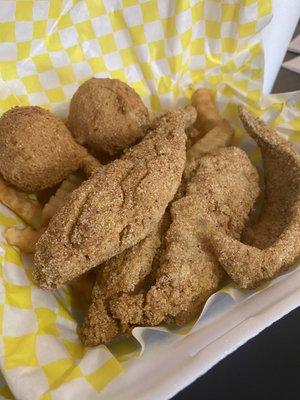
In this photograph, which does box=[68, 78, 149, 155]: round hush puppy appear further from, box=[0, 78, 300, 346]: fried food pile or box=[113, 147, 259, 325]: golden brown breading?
box=[113, 147, 259, 325]: golden brown breading

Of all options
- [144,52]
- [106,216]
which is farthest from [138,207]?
[144,52]

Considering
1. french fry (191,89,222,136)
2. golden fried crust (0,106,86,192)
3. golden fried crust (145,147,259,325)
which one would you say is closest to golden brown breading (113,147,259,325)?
golden fried crust (145,147,259,325)

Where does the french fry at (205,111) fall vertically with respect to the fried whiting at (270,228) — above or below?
above

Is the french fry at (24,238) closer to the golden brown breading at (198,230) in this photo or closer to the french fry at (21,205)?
the french fry at (21,205)

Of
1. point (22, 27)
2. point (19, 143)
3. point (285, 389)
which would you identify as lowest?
point (285, 389)

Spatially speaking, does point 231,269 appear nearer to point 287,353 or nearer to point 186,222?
point 186,222

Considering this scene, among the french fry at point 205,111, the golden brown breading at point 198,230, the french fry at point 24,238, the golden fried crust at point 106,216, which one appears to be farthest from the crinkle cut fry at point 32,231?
the french fry at point 205,111

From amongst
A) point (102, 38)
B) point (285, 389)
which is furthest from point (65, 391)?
point (102, 38)
